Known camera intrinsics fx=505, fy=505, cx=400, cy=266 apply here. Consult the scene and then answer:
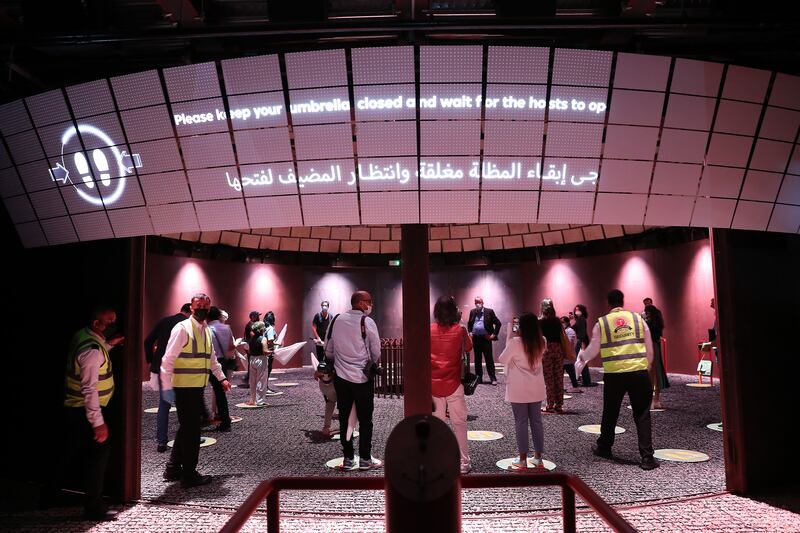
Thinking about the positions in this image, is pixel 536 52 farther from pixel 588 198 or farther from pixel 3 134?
pixel 3 134

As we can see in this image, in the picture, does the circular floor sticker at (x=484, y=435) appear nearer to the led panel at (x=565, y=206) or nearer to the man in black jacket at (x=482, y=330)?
the led panel at (x=565, y=206)

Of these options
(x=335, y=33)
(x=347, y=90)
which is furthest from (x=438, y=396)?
(x=335, y=33)

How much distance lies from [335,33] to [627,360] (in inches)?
165

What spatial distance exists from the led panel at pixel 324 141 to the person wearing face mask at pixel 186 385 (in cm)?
174

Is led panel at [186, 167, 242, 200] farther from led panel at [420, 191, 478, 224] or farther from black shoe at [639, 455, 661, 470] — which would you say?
black shoe at [639, 455, 661, 470]

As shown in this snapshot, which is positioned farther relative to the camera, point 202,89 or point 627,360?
point 627,360

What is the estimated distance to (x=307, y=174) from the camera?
14.5ft

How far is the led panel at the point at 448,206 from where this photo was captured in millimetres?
4352

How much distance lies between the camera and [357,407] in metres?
4.99

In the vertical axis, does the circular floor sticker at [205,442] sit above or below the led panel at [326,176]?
below

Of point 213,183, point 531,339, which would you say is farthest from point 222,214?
point 531,339

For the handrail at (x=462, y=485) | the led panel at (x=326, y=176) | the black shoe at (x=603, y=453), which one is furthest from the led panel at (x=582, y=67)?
the black shoe at (x=603, y=453)

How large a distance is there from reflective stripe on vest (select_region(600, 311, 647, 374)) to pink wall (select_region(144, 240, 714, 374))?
6796mm

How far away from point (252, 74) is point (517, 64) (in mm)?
2176
